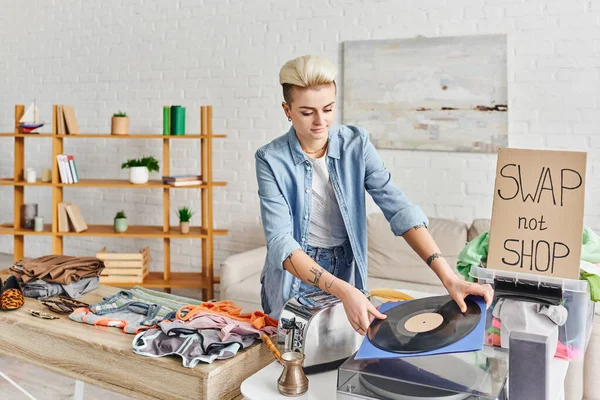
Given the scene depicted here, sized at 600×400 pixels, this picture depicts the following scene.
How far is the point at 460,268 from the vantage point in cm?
150

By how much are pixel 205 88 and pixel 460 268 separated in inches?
143

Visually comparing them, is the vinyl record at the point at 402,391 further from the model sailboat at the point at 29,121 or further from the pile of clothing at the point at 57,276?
the model sailboat at the point at 29,121

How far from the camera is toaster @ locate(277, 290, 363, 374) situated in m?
1.35

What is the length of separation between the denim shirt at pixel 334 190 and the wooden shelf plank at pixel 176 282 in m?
2.54

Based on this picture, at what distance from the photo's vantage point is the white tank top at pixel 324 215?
1808 mm

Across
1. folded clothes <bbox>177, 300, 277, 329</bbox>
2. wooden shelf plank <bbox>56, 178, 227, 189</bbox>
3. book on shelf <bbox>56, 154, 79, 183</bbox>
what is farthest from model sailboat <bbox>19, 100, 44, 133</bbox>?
folded clothes <bbox>177, 300, 277, 329</bbox>

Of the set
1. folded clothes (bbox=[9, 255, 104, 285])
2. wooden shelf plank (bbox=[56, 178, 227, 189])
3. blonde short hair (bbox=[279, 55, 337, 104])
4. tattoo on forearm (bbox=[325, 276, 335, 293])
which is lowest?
folded clothes (bbox=[9, 255, 104, 285])

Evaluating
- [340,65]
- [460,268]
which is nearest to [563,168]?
[460,268]

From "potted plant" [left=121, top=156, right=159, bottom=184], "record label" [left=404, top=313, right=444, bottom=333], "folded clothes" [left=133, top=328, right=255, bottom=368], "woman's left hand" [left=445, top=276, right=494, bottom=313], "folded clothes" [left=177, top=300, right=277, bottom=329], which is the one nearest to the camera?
"record label" [left=404, top=313, right=444, bottom=333]

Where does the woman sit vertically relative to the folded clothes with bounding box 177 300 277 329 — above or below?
above

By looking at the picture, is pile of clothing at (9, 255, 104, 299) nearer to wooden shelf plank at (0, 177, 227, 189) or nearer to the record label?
the record label

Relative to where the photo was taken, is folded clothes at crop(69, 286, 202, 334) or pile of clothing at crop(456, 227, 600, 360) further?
folded clothes at crop(69, 286, 202, 334)

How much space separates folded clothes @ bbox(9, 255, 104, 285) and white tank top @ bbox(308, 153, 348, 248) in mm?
1020

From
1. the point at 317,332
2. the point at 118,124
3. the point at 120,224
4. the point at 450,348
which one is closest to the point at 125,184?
the point at 120,224
